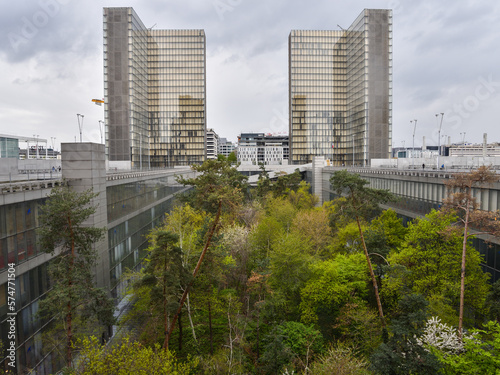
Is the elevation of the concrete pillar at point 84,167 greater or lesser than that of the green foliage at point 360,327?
greater

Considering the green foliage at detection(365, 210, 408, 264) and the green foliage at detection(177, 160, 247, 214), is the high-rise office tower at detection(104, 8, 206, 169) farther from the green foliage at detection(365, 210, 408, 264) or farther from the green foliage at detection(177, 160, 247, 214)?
the green foliage at detection(177, 160, 247, 214)

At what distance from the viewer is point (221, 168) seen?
23266mm

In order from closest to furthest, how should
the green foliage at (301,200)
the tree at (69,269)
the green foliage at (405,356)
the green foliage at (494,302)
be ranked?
the green foliage at (405,356) → the tree at (69,269) → the green foliage at (494,302) → the green foliage at (301,200)

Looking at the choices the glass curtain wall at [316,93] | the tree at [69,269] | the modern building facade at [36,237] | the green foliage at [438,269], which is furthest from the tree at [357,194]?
the glass curtain wall at [316,93]

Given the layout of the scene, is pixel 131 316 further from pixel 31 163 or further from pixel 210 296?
pixel 31 163

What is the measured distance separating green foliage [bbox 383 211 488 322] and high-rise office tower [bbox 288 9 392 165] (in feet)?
360

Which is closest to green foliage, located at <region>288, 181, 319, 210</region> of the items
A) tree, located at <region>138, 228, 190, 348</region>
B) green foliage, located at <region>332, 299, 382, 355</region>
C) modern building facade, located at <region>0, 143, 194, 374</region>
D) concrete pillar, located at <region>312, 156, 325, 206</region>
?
concrete pillar, located at <region>312, 156, 325, 206</region>

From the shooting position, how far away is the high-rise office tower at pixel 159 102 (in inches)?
4902

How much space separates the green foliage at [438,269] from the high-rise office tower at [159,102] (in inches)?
4520

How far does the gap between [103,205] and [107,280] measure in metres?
6.43

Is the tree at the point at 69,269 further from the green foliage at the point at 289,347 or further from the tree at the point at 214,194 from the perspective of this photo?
the green foliage at the point at 289,347

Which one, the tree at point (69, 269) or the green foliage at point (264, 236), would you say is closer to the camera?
the tree at point (69, 269)

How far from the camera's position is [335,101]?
14888cm

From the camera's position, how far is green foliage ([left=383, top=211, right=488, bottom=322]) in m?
23.4
